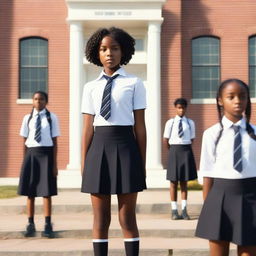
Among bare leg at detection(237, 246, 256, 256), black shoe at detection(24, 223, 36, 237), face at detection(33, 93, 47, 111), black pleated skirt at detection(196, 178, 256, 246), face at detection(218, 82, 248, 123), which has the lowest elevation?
black shoe at detection(24, 223, 36, 237)

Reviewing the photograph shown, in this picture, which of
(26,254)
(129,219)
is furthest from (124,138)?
(26,254)

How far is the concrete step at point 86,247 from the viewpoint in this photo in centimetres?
712

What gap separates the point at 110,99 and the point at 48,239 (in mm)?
3890

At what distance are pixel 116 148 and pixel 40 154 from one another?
132 inches

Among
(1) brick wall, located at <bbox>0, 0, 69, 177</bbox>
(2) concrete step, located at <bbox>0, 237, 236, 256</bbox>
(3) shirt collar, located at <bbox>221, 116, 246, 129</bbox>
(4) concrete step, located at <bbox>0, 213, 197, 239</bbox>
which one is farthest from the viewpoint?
(1) brick wall, located at <bbox>0, 0, 69, 177</bbox>

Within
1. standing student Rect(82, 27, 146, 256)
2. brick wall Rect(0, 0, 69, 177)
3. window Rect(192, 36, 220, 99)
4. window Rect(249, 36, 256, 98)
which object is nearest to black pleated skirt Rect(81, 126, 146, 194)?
standing student Rect(82, 27, 146, 256)

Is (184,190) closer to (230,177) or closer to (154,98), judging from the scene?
(230,177)

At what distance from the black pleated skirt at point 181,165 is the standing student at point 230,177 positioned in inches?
227

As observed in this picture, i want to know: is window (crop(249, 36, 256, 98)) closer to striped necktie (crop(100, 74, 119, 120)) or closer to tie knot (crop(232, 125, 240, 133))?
striped necktie (crop(100, 74, 119, 120))

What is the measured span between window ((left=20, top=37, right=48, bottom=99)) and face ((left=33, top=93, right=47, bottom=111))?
1105 cm

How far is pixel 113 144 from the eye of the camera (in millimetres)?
4883

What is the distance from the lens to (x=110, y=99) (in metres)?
4.88

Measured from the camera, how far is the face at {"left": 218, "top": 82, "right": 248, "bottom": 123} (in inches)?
163

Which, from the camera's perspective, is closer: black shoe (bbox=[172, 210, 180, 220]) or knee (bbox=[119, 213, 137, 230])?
knee (bbox=[119, 213, 137, 230])
